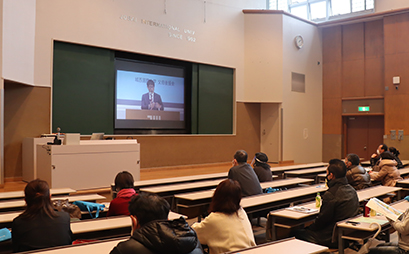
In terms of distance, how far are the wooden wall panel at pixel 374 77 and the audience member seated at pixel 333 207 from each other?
1068 cm

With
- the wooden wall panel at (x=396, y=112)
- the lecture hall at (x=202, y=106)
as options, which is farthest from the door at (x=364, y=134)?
the wooden wall panel at (x=396, y=112)

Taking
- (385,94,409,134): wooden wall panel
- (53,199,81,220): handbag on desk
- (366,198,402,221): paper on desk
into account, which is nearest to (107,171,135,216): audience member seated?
(53,199,81,220): handbag on desk

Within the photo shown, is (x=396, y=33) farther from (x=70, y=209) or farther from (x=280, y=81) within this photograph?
(x=70, y=209)

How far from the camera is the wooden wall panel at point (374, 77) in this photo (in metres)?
12.9

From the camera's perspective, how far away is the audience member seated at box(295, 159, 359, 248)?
11.7 feet

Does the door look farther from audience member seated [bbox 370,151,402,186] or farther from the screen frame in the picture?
audience member seated [bbox 370,151,402,186]

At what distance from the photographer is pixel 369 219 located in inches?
134

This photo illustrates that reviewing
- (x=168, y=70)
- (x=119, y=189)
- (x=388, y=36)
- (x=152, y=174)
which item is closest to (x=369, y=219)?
(x=119, y=189)

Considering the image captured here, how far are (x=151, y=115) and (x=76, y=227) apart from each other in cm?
753

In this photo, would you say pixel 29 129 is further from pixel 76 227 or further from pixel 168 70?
pixel 76 227

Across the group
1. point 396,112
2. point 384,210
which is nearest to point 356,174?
point 384,210

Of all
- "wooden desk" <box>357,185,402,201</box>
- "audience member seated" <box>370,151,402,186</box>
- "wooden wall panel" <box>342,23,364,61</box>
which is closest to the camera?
"wooden desk" <box>357,185,402,201</box>

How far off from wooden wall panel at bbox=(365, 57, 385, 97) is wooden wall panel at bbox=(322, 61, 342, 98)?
98 centimetres

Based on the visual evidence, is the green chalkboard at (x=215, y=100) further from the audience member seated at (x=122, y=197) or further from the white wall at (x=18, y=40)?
the audience member seated at (x=122, y=197)
